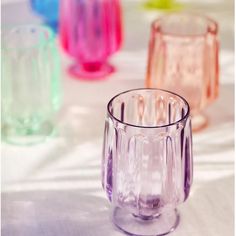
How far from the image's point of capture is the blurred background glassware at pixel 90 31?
3.59 feet

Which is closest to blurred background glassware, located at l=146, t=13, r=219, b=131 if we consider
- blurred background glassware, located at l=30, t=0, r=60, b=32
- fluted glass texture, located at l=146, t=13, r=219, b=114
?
fluted glass texture, located at l=146, t=13, r=219, b=114

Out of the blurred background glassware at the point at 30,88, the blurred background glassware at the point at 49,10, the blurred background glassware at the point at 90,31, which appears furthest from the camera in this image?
the blurred background glassware at the point at 49,10

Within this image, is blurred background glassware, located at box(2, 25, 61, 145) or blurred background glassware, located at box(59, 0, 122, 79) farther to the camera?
blurred background glassware, located at box(59, 0, 122, 79)

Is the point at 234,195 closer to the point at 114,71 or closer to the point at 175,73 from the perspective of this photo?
the point at 175,73

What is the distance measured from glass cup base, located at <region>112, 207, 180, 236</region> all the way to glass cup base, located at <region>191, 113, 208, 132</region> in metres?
0.20

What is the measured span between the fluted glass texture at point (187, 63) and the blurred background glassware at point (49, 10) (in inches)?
13.3

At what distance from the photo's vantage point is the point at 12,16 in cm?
129

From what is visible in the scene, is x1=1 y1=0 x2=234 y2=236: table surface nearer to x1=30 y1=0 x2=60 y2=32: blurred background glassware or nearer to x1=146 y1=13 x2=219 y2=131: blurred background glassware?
x1=146 y1=13 x2=219 y2=131: blurred background glassware

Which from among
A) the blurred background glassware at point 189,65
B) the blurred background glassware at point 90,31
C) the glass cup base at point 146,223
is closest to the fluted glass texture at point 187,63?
the blurred background glassware at point 189,65

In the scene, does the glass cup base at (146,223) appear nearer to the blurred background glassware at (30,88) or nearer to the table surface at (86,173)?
the table surface at (86,173)

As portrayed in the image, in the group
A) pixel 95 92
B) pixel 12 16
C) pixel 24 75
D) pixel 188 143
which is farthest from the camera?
pixel 12 16

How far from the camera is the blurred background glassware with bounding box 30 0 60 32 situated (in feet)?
4.18

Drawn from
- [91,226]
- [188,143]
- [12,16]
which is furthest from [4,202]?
[12,16]

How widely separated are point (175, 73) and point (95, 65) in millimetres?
182
